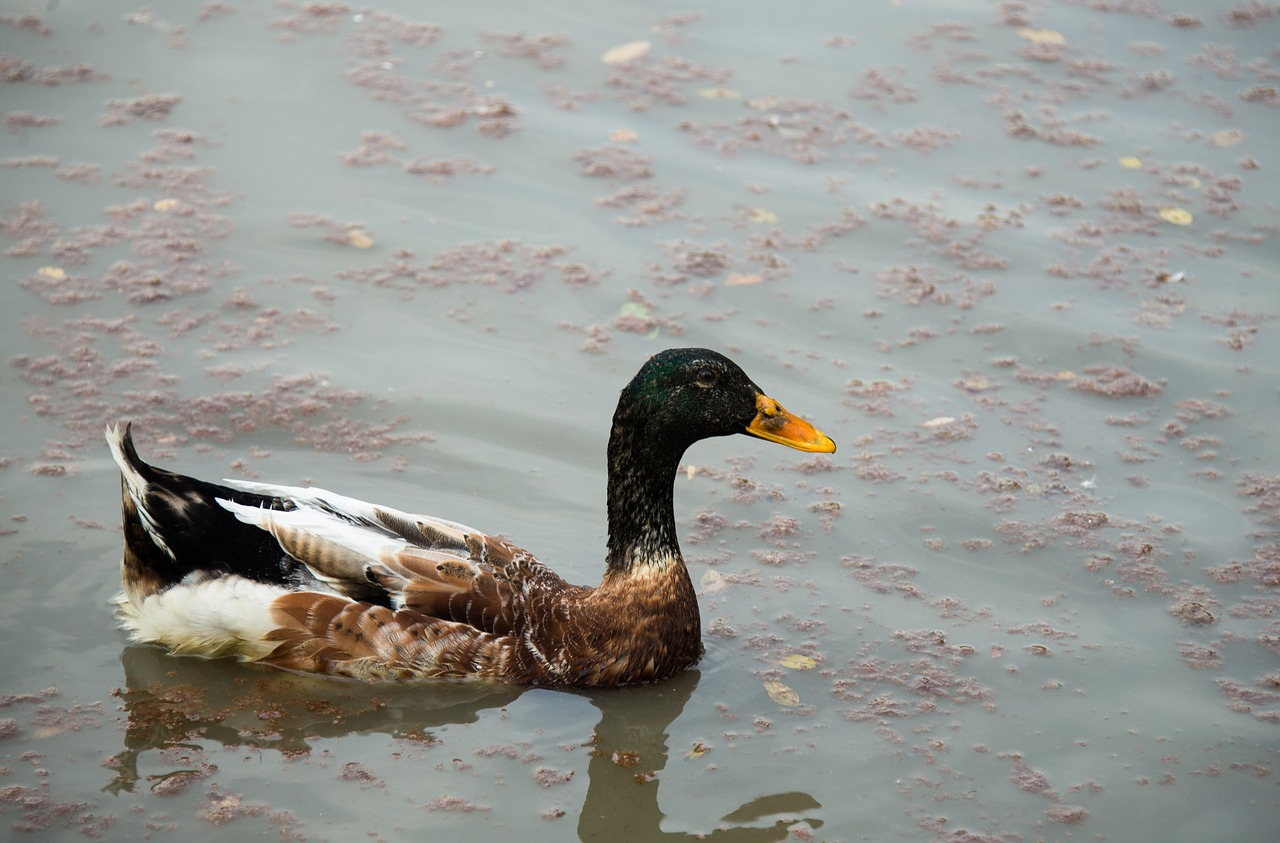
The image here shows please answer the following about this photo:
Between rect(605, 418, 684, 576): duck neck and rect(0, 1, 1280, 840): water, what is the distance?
1.57ft

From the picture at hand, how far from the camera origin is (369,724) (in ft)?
17.5

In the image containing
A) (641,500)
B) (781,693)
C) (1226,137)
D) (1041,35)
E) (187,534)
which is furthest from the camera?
(1041,35)

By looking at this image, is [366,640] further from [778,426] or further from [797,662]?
[778,426]

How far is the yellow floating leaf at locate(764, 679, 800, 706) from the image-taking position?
18.2 ft

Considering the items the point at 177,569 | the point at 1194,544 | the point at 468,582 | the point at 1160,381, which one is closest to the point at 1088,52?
the point at 1160,381

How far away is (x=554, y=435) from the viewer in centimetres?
699

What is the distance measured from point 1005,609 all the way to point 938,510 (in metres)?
0.69

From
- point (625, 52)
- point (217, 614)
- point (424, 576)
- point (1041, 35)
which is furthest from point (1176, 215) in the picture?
point (217, 614)

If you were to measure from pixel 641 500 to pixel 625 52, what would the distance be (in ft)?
17.5

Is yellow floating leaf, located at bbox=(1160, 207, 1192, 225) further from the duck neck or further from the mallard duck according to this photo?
the duck neck

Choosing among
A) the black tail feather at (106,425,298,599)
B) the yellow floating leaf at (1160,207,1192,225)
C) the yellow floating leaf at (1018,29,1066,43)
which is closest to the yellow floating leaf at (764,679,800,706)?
the black tail feather at (106,425,298,599)

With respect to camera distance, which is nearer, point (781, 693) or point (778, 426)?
point (781, 693)

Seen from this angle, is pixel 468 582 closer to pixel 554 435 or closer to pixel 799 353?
pixel 554 435

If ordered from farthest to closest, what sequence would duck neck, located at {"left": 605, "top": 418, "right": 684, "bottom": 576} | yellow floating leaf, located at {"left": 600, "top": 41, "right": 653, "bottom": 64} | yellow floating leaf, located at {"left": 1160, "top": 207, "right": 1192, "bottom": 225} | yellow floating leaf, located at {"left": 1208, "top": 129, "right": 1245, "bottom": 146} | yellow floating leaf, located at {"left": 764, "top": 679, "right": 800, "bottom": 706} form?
yellow floating leaf, located at {"left": 600, "top": 41, "right": 653, "bottom": 64}, yellow floating leaf, located at {"left": 1208, "top": 129, "right": 1245, "bottom": 146}, yellow floating leaf, located at {"left": 1160, "top": 207, "right": 1192, "bottom": 225}, duck neck, located at {"left": 605, "top": 418, "right": 684, "bottom": 576}, yellow floating leaf, located at {"left": 764, "top": 679, "right": 800, "bottom": 706}
